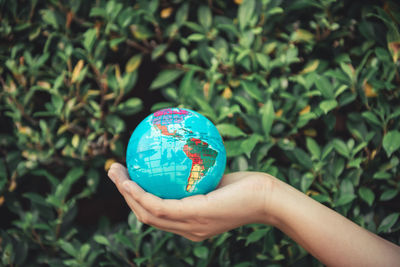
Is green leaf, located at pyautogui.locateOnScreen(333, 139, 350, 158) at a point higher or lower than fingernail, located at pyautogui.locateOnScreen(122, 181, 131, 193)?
lower

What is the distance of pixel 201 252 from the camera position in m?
2.20

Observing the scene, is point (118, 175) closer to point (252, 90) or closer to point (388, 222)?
point (252, 90)

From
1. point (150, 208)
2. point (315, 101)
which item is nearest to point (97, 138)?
point (150, 208)

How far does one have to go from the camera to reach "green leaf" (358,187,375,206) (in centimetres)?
207

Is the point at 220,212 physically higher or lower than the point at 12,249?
higher

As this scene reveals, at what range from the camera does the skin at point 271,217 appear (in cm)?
153

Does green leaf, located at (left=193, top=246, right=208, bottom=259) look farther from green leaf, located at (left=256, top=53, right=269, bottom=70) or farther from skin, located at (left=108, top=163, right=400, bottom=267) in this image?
green leaf, located at (left=256, top=53, right=269, bottom=70)

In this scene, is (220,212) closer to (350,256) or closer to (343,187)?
(350,256)

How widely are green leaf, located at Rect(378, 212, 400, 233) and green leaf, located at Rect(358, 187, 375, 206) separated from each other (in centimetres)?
14

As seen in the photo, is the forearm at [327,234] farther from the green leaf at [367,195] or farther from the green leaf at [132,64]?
the green leaf at [132,64]

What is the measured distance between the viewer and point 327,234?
1546mm

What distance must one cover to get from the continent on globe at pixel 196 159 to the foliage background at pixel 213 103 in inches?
15.4

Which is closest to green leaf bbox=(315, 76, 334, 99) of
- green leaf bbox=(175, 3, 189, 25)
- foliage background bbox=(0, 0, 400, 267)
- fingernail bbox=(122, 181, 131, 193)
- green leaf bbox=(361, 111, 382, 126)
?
foliage background bbox=(0, 0, 400, 267)

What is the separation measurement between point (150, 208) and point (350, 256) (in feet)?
2.88
